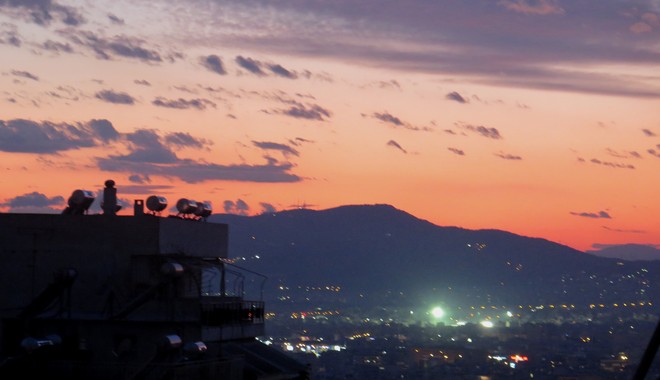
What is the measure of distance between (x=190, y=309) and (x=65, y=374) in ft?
17.3

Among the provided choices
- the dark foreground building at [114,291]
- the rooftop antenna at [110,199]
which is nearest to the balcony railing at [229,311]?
the dark foreground building at [114,291]

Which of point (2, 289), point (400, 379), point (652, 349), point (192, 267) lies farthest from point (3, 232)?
point (400, 379)

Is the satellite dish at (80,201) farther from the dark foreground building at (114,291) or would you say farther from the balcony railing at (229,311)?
the balcony railing at (229,311)

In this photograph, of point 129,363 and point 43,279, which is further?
point 43,279

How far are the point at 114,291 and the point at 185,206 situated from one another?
3.33 metres

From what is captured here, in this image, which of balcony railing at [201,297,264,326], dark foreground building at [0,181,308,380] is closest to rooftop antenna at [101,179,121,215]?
dark foreground building at [0,181,308,380]

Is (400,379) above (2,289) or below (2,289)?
below

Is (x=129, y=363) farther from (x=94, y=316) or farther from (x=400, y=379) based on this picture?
(x=400, y=379)

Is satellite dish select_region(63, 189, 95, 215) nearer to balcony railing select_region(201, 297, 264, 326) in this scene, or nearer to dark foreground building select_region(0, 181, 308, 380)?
dark foreground building select_region(0, 181, 308, 380)

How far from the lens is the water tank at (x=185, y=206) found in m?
35.4

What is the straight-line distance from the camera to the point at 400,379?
392ft

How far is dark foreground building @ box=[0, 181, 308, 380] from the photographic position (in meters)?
31.4

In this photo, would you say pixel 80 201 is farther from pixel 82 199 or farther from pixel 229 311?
Answer: pixel 229 311

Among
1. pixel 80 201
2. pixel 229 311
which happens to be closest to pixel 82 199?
pixel 80 201
